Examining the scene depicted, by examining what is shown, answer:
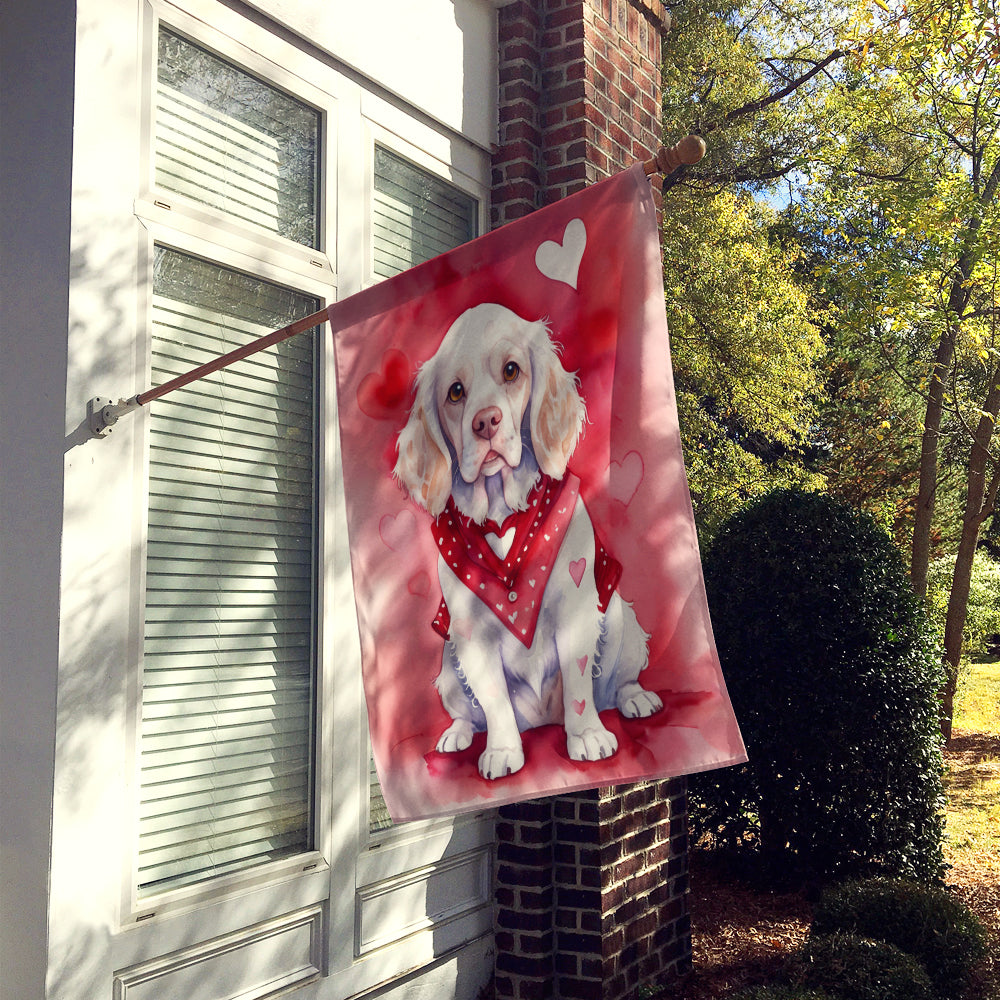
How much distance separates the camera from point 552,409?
263cm

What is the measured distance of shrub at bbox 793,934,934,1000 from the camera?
13.4ft

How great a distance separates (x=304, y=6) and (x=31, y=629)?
8.11 feet

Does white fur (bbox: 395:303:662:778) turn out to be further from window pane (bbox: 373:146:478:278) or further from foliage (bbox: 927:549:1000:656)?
foliage (bbox: 927:549:1000:656)

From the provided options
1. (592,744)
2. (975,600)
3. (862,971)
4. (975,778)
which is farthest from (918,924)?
(975,600)

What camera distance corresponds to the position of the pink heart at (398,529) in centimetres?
265

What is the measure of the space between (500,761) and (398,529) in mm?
668

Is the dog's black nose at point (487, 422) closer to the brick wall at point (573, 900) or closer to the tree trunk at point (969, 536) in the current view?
the brick wall at point (573, 900)

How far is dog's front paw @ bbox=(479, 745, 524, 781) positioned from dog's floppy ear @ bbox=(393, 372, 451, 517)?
647mm

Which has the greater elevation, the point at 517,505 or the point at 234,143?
the point at 234,143

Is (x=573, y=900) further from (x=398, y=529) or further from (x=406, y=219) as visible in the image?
(x=406, y=219)

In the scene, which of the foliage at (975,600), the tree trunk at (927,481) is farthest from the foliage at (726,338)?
the foliage at (975,600)

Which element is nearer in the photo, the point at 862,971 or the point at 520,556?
the point at 520,556

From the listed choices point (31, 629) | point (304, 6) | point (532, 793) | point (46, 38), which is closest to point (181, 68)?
point (46, 38)

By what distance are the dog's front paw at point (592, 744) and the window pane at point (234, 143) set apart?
85.4 inches
